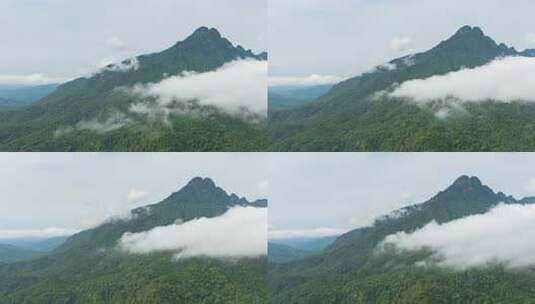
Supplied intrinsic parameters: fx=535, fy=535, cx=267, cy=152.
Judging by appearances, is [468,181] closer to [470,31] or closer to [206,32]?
[470,31]

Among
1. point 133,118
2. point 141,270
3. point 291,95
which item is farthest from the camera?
point 141,270

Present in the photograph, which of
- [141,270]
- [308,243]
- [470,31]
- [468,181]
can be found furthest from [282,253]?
[470,31]

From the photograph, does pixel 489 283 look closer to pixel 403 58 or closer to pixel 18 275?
pixel 403 58

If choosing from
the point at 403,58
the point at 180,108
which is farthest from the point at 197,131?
the point at 403,58

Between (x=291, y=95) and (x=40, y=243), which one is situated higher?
(x=291, y=95)

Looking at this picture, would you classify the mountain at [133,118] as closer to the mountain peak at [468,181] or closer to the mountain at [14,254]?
the mountain at [14,254]

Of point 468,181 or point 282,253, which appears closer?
point 282,253
